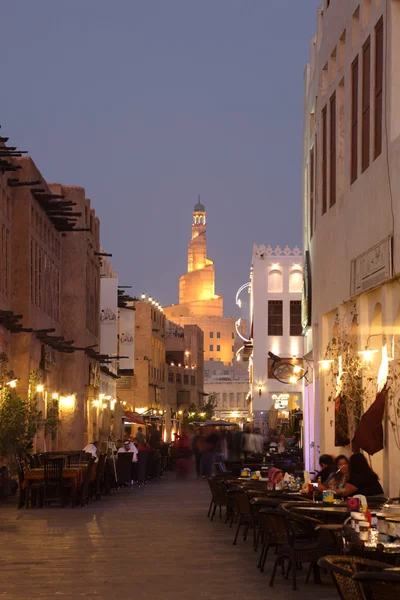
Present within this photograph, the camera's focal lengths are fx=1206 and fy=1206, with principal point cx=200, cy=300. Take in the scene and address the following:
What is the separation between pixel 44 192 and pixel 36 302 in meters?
3.33

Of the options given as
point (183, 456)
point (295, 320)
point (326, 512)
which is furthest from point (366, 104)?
point (295, 320)

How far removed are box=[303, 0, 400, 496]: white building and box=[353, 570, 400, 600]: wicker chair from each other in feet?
38.3

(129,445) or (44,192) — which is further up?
(44,192)

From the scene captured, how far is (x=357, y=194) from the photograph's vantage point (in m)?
21.8

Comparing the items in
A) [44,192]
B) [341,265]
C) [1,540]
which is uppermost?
[44,192]

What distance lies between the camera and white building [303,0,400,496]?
1864 centimetres

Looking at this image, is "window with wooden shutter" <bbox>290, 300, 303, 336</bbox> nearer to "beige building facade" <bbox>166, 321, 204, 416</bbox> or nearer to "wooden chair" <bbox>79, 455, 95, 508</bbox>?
"beige building facade" <bbox>166, 321, 204, 416</bbox>

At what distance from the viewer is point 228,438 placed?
47.2 metres

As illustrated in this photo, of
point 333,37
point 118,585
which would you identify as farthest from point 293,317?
point 118,585

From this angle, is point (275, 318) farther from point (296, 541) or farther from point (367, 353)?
point (296, 541)

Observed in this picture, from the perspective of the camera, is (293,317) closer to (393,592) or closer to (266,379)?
(266,379)

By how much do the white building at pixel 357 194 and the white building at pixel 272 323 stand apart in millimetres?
37762

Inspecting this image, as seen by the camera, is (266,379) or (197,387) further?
(197,387)

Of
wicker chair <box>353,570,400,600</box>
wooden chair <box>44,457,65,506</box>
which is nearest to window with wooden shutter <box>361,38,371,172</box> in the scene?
wooden chair <box>44,457,65,506</box>
